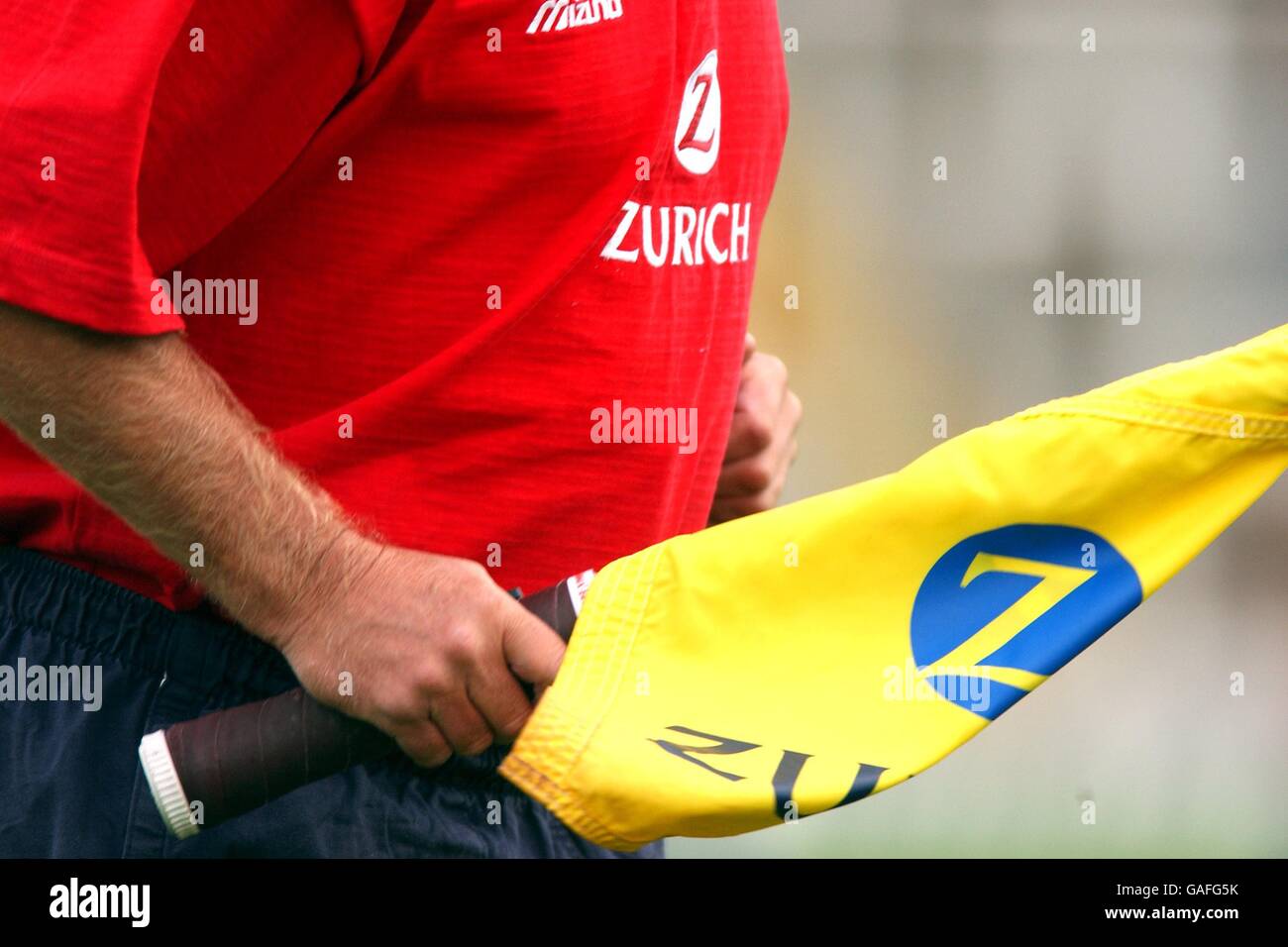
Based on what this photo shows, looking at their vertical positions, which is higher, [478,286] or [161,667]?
[478,286]

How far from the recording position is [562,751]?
2.88 ft

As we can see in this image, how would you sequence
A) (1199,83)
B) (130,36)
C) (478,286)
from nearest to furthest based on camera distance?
(130,36) < (478,286) < (1199,83)

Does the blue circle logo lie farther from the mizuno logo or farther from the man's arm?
the mizuno logo

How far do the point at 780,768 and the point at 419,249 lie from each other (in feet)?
1.37

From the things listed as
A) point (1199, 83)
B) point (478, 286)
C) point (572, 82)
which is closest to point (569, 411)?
point (478, 286)

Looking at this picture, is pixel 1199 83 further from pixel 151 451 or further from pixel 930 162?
pixel 151 451

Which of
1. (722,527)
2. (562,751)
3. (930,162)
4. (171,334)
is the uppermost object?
(930,162)

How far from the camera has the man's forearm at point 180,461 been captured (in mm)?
822

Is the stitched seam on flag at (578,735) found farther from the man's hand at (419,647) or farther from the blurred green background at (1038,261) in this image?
the blurred green background at (1038,261)

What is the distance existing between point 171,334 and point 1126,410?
1.96ft

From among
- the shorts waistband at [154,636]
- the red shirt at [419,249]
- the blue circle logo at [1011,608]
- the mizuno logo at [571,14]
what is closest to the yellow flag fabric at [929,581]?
the blue circle logo at [1011,608]

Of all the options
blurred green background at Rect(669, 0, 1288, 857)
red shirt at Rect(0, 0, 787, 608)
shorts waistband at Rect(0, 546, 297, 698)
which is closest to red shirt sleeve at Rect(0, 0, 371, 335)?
red shirt at Rect(0, 0, 787, 608)

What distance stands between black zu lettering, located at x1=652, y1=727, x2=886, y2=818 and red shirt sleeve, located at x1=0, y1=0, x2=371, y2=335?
0.40 metres

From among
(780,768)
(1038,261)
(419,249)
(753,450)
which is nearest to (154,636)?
(419,249)
